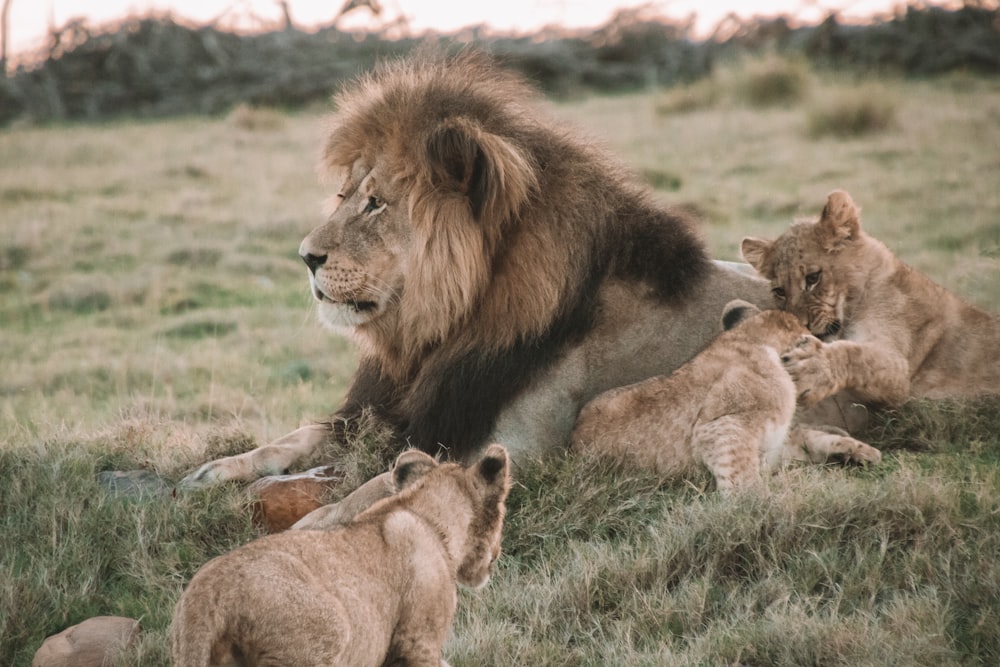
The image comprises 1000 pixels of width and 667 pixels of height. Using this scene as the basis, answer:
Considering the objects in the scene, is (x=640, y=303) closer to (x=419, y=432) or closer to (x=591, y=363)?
(x=591, y=363)

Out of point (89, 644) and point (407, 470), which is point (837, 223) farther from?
point (89, 644)

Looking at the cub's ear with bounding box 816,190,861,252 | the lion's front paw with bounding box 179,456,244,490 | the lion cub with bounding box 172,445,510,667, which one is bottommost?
the lion's front paw with bounding box 179,456,244,490

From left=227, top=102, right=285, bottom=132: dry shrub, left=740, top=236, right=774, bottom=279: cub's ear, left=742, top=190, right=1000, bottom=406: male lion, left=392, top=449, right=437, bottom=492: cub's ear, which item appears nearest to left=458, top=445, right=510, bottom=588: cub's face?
left=392, top=449, right=437, bottom=492: cub's ear

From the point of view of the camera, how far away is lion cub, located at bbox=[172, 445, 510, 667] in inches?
103

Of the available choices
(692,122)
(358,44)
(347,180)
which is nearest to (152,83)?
(358,44)

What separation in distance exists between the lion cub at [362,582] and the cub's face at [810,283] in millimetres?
1853

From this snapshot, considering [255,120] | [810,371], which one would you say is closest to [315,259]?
[810,371]

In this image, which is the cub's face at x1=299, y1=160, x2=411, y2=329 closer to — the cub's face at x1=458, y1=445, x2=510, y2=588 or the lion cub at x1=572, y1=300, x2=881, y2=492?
the lion cub at x1=572, y1=300, x2=881, y2=492

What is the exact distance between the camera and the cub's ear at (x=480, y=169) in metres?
4.10

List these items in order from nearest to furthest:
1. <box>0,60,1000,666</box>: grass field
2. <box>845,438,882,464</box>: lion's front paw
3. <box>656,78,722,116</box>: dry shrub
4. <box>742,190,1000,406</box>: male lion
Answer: <box>0,60,1000,666</box>: grass field → <box>845,438,882,464</box>: lion's front paw → <box>742,190,1000,406</box>: male lion → <box>656,78,722,116</box>: dry shrub

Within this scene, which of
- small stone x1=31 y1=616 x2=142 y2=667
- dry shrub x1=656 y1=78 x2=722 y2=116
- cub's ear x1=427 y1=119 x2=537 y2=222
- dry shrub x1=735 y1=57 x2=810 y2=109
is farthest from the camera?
dry shrub x1=656 y1=78 x2=722 y2=116

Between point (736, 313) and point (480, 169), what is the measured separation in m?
1.05

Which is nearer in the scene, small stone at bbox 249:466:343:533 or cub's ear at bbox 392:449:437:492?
cub's ear at bbox 392:449:437:492

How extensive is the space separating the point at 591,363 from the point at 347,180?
1.10 m
